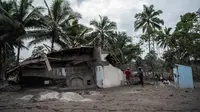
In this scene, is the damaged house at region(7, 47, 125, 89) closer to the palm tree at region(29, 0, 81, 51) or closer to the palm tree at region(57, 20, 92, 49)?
the palm tree at region(29, 0, 81, 51)

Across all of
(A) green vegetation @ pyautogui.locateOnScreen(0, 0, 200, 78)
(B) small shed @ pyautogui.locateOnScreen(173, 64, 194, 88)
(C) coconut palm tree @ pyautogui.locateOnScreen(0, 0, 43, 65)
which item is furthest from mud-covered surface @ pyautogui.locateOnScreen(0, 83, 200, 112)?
(C) coconut palm tree @ pyautogui.locateOnScreen(0, 0, 43, 65)

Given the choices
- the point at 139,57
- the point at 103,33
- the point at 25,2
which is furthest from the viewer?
the point at 139,57

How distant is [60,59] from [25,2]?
962 centimetres

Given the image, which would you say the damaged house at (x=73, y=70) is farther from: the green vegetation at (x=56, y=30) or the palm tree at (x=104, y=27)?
the palm tree at (x=104, y=27)

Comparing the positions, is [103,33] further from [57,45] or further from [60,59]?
[60,59]

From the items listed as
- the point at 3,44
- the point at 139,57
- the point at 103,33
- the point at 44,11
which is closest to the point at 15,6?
the point at 44,11

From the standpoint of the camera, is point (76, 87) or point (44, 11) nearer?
point (76, 87)

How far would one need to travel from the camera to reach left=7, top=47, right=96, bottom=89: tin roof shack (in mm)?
16203

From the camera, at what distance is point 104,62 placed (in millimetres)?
16125

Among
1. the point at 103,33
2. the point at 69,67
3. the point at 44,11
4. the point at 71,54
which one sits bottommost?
the point at 69,67

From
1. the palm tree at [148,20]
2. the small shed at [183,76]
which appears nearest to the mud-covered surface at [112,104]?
the small shed at [183,76]

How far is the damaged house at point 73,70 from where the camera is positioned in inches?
630

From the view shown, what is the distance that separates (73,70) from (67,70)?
1.78ft

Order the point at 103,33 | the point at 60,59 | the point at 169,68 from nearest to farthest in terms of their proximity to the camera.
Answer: the point at 60,59 < the point at 103,33 < the point at 169,68
